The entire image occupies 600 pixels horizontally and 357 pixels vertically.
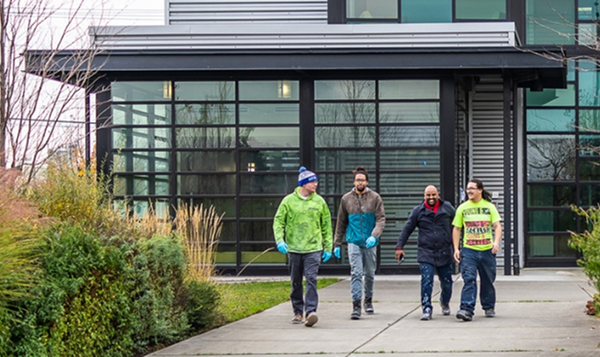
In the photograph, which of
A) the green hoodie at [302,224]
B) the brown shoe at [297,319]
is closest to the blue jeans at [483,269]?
the green hoodie at [302,224]

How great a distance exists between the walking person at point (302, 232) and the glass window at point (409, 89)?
7080 mm

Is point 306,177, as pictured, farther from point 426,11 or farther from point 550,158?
point 550,158

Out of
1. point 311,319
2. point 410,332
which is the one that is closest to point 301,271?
point 311,319

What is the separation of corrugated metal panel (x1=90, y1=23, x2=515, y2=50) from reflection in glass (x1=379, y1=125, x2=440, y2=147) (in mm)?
1663

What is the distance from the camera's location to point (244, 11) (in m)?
20.9

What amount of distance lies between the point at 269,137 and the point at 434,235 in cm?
699

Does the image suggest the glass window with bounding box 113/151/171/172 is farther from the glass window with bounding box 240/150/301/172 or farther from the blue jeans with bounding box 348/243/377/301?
the blue jeans with bounding box 348/243/377/301

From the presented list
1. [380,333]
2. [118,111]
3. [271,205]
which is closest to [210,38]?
[118,111]

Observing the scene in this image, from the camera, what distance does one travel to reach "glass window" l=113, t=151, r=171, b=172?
18.5 meters

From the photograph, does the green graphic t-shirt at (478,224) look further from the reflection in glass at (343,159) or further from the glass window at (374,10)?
the glass window at (374,10)

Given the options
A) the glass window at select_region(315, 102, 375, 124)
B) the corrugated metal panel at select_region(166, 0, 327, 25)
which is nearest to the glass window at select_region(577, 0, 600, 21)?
the corrugated metal panel at select_region(166, 0, 327, 25)

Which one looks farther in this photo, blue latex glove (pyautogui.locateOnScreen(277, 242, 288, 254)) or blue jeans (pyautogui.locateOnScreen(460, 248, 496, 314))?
blue jeans (pyautogui.locateOnScreen(460, 248, 496, 314))

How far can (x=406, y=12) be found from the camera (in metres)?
20.3

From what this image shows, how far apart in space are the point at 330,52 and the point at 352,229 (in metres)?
6.36
